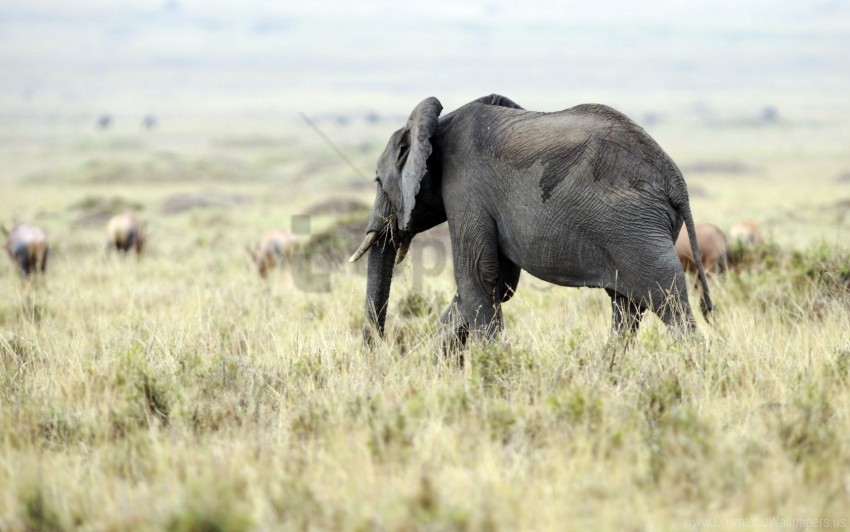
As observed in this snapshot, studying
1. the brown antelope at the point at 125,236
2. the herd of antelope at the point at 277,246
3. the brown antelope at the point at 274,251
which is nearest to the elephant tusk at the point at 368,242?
the herd of antelope at the point at 277,246

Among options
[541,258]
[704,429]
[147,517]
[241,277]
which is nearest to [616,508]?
[704,429]

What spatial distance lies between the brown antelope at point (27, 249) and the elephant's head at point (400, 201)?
7260 millimetres

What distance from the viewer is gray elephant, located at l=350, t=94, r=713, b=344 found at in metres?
6.17

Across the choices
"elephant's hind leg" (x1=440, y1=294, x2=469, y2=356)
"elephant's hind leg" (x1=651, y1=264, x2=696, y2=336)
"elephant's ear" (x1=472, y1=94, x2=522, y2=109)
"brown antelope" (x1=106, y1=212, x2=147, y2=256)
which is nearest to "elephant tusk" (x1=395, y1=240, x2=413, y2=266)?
"elephant's hind leg" (x1=440, y1=294, x2=469, y2=356)

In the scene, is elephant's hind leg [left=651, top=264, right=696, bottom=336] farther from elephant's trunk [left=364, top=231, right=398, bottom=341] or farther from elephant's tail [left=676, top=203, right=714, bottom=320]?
elephant's trunk [left=364, top=231, right=398, bottom=341]

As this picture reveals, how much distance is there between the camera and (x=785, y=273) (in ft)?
30.6

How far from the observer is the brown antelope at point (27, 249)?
12.9 m

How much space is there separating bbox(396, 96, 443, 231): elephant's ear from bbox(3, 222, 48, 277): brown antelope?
25.2 feet

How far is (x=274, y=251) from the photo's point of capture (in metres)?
13.6

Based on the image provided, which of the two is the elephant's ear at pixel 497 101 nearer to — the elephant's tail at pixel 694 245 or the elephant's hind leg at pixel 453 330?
the elephant's hind leg at pixel 453 330

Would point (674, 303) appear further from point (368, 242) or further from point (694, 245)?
point (368, 242)

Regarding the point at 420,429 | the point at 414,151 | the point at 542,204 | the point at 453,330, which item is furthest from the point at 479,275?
the point at 420,429

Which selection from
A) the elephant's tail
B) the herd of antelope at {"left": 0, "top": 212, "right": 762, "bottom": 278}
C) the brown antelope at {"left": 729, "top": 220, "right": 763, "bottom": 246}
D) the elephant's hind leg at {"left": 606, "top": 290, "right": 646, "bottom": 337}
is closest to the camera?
the elephant's tail

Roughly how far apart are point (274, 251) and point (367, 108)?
372 ft
